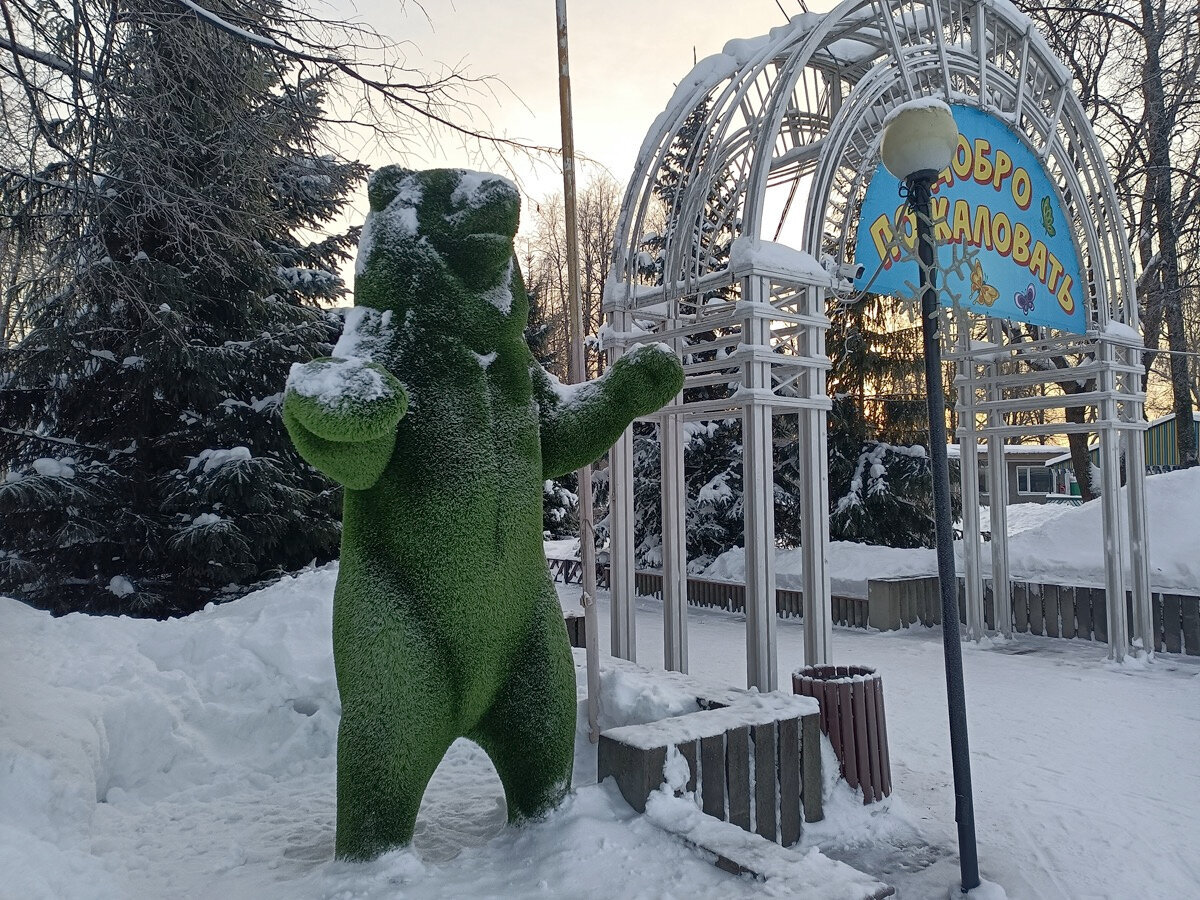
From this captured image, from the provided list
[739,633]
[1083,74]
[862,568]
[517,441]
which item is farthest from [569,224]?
[1083,74]

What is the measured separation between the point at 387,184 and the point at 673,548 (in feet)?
12.1

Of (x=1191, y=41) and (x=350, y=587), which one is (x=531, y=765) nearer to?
(x=350, y=587)

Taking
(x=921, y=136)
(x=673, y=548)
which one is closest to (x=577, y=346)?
(x=921, y=136)

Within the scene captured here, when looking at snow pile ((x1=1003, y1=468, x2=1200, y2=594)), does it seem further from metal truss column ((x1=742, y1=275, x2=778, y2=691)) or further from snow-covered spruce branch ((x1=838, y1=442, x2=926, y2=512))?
metal truss column ((x1=742, y1=275, x2=778, y2=691))

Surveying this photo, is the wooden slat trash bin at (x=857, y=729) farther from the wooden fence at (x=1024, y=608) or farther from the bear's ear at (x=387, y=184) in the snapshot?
the wooden fence at (x=1024, y=608)

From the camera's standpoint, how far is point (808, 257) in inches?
219

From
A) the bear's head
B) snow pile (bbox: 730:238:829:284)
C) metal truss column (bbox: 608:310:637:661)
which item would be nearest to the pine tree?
metal truss column (bbox: 608:310:637:661)

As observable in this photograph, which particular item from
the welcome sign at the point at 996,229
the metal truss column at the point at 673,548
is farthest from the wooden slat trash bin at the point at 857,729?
the welcome sign at the point at 996,229

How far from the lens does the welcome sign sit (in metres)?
6.22

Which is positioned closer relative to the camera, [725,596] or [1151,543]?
[1151,543]

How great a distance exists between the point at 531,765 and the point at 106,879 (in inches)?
56.7

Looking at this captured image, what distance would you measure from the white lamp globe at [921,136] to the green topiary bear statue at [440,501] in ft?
4.37

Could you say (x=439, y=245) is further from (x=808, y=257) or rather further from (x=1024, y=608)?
(x=1024, y=608)

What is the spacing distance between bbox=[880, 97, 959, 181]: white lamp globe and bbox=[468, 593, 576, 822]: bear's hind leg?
2.34m
